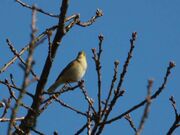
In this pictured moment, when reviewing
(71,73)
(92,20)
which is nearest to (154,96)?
(92,20)

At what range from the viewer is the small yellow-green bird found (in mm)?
7887

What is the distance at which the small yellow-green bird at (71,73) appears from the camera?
311 inches

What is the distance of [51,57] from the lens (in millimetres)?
4891

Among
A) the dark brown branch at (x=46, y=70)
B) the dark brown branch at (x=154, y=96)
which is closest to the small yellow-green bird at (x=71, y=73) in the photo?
the dark brown branch at (x=46, y=70)

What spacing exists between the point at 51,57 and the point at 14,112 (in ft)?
7.85

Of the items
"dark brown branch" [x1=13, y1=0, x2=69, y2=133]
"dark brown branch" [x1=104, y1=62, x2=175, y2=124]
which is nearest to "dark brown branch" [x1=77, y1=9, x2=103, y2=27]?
"dark brown branch" [x1=13, y1=0, x2=69, y2=133]

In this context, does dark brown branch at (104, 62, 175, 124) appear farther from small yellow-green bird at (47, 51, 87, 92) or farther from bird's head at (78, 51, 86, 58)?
bird's head at (78, 51, 86, 58)

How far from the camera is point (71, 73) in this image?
791 centimetres

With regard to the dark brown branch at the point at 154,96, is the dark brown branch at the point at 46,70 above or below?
above

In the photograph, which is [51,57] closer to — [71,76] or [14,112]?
[14,112]

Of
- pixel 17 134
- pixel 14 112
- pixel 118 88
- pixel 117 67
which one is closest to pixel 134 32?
pixel 117 67

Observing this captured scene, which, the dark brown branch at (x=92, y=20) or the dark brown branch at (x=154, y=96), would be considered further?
the dark brown branch at (x=92, y=20)

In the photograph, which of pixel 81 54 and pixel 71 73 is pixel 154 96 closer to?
pixel 71 73

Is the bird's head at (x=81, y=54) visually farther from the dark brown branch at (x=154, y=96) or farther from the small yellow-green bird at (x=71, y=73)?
the dark brown branch at (x=154, y=96)
